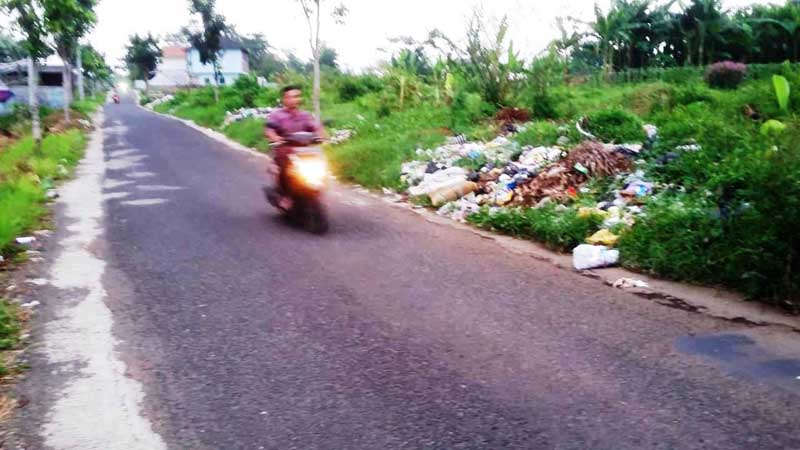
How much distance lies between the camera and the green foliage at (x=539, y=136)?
10.3 m

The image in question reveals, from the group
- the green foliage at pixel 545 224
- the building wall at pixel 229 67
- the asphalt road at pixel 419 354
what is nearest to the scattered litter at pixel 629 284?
the asphalt road at pixel 419 354

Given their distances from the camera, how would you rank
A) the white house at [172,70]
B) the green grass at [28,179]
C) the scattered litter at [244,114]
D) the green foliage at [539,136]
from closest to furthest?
the green grass at [28,179] < the green foliage at [539,136] < the scattered litter at [244,114] < the white house at [172,70]

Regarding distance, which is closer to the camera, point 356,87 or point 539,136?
point 539,136

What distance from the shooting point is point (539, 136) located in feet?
34.7

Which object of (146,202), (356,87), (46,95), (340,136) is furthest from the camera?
(46,95)

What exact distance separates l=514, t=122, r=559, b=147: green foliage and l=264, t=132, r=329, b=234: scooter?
4.26 m

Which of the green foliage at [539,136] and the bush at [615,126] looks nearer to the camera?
the bush at [615,126]

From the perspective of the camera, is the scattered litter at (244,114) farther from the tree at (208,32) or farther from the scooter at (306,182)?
the scooter at (306,182)

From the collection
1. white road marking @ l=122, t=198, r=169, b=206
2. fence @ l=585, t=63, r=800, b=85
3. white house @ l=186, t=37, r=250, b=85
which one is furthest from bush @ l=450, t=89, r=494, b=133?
white house @ l=186, t=37, r=250, b=85

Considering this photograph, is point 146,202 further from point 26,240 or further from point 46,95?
point 46,95

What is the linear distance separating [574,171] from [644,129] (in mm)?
2174

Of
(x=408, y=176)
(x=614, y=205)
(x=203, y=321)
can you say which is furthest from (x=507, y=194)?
(x=203, y=321)

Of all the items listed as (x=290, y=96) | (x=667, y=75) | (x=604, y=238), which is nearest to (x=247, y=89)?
(x=667, y=75)

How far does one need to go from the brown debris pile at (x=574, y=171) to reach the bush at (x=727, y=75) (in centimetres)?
1180
